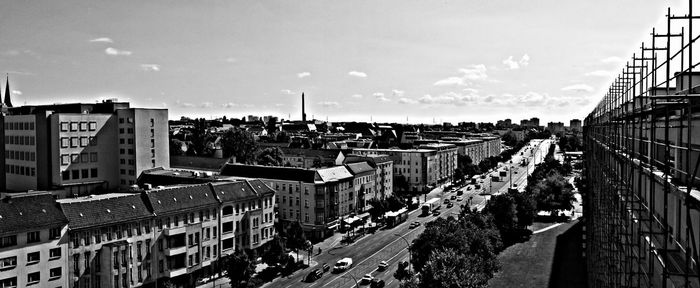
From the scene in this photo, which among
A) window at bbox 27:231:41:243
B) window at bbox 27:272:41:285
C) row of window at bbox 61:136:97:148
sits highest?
row of window at bbox 61:136:97:148

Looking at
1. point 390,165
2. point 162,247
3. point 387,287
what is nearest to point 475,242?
point 387,287

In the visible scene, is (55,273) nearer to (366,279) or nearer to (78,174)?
(366,279)

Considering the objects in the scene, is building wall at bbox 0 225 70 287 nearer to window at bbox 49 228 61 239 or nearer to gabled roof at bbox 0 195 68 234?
window at bbox 49 228 61 239

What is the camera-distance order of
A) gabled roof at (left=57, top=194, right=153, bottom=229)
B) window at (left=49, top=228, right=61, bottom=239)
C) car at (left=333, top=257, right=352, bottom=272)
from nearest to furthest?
window at (left=49, top=228, right=61, bottom=239) → gabled roof at (left=57, top=194, right=153, bottom=229) → car at (left=333, top=257, right=352, bottom=272)

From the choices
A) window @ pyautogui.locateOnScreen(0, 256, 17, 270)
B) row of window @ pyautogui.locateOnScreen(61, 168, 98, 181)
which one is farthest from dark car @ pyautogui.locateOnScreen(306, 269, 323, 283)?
row of window @ pyautogui.locateOnScreen(61, 168, 98, 181)

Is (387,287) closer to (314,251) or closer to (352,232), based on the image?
(314,251)

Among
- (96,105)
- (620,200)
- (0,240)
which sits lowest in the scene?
(0,240)
